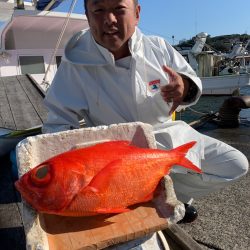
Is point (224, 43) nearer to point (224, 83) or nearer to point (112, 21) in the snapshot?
point (224, 83)

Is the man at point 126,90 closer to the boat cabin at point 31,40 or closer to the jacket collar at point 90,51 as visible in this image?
the jacket collar at point 90,51

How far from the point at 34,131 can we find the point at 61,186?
299cm

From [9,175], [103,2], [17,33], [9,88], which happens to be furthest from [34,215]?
[17,33]

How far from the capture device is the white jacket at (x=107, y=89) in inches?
95.6

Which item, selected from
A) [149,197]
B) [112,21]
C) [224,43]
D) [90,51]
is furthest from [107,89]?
[224,43]

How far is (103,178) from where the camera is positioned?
1409mm

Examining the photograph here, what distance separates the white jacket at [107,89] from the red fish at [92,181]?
2.88ft

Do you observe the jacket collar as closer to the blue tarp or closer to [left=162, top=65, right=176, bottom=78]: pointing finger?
[left=162, top=65, right=176, bottom=78]: pointing finger

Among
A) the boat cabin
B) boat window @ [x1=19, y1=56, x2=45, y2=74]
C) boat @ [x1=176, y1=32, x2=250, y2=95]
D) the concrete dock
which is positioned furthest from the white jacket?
boat @ [x1=176, y1=32, x2=250, y2=95]

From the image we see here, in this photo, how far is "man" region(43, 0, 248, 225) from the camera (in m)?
2.39

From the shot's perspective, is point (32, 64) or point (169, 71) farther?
point (32, 64)

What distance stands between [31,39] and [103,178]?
11.4 meters

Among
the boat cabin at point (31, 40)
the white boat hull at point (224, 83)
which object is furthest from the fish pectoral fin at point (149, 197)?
the white boat hull at point (224, 83)

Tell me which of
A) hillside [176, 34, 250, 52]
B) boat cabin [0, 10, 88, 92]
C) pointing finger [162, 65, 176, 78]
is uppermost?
pointing finger [162, 65, 176, 78]
